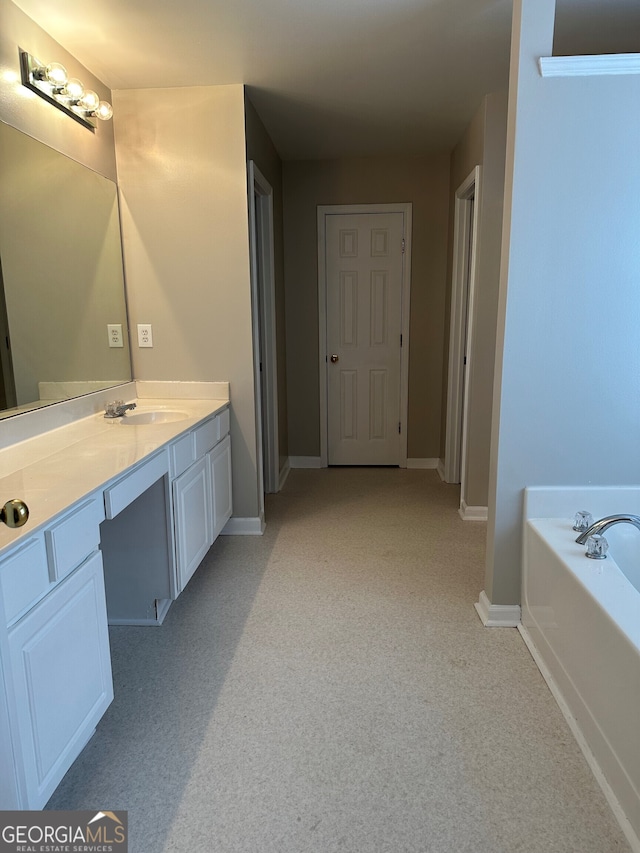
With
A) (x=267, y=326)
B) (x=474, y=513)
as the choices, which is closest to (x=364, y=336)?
(x=267, y=326)

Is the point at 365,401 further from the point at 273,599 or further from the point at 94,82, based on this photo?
the point at 94,82

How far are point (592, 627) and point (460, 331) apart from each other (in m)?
2.57

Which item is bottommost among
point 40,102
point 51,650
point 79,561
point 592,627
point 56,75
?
point 592,627

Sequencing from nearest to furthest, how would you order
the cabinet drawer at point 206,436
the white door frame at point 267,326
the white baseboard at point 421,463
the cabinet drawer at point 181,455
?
the cabinet drawer at point 181,455
the cabinet drawer at point 206,436
the white door frame at point 267,326
the white baseboard at point 421,463

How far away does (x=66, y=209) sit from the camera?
234 cm

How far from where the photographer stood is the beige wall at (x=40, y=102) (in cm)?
191

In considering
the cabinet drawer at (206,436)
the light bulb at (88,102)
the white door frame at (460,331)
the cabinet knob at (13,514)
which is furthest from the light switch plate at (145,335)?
the cabinet knob at (13,514)

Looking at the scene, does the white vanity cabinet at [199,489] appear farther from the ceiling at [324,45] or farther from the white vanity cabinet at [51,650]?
the ceiling at [324,45]

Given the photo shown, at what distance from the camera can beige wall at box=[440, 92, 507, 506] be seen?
9.93ft

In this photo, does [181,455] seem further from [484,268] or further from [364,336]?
[364,336]

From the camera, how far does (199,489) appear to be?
8.20 feet

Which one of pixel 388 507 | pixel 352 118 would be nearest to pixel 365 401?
pixel 388 507

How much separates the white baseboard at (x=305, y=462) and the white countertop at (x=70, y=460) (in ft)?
6.63

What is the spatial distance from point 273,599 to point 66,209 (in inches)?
75.4
